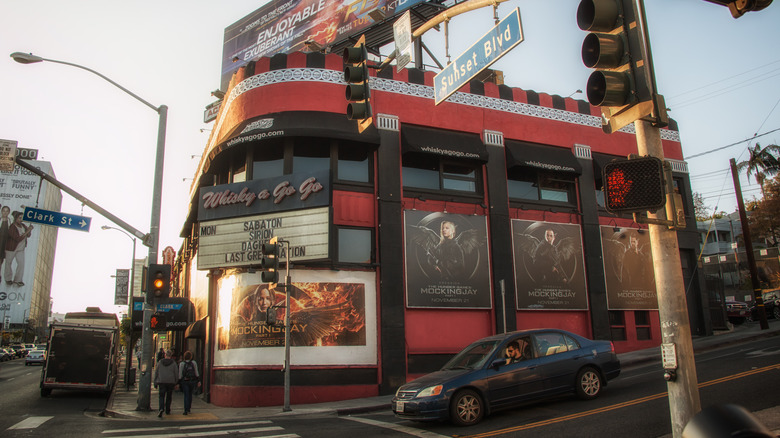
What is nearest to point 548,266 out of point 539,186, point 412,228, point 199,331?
point 539,186

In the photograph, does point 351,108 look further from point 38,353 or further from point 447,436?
point 38,353

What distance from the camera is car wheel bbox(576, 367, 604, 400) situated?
1192 centimetres

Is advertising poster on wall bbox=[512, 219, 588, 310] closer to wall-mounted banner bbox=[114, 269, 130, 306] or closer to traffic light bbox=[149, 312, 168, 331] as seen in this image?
traffic light bbox=[149, 312, 168, 331]

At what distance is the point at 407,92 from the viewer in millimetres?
20906

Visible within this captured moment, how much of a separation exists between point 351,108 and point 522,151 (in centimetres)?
1464

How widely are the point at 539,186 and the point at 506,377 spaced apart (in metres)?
13.0

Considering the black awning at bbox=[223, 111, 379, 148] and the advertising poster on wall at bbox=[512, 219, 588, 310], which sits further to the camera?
the advertising poster on wall at bbox=[512, 219, 588, 310]

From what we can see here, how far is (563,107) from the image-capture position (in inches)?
948

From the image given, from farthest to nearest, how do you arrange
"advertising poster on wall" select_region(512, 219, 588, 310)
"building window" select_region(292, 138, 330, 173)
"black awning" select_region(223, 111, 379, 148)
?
"advertising poster on wall" select_region(512, 219, 588, 310)
"building window" select_region(292, 138, 330, 173)
"black awning" select_region(223, 111, 379, 148)

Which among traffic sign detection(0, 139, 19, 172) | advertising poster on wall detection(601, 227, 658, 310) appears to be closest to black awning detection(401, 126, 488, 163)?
advertising poster on wall detection(601, 227, 658, 310)

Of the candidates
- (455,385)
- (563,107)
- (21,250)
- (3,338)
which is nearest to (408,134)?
(563,107)

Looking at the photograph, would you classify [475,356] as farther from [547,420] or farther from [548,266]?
[548,266]

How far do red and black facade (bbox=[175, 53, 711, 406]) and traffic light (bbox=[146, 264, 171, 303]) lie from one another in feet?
7.58

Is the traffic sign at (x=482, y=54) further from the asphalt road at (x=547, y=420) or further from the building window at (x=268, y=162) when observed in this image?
the building window at (x=268, y=162)
